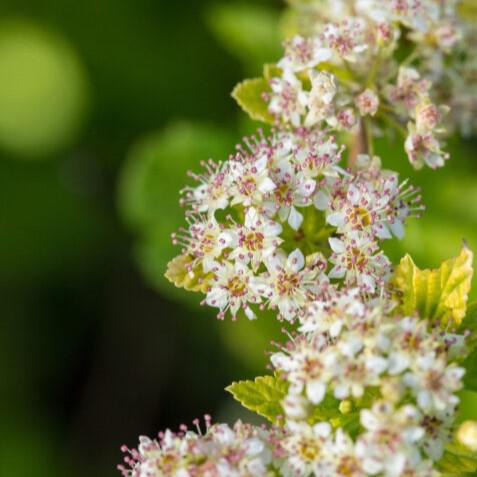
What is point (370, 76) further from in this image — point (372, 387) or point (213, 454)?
point (213, 454)

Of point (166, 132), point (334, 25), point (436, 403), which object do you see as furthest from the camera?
point (166, 132)

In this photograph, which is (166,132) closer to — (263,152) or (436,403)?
(263,152)

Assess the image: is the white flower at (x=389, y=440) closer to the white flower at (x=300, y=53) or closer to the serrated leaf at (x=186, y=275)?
the serrated leaf at (x=186, y=275)

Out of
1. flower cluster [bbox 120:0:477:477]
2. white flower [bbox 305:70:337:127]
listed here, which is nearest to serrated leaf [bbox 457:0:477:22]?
flower cluster [bbox 120:0:477:477]

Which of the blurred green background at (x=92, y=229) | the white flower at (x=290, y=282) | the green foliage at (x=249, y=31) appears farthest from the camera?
the blurred green background at (x=92, y=229)

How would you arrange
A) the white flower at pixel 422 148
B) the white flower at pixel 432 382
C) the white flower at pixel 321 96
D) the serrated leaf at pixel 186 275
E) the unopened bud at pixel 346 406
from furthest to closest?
1. the white flower at pixel 422 148
2. the white flower at pixel 321 96
3. the serrated leaf at pixel 186 275
4. the unopened bud at pixel 346 406
5. the white flower at pixel 432 382

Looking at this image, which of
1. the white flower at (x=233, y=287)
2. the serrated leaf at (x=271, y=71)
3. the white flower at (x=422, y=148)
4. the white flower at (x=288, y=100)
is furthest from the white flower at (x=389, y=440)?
the serrated leaf at (x=271, y=71)

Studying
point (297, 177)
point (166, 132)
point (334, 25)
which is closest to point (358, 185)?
point (297, 177)
